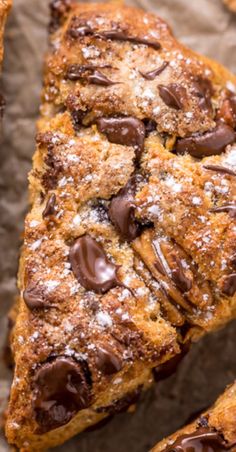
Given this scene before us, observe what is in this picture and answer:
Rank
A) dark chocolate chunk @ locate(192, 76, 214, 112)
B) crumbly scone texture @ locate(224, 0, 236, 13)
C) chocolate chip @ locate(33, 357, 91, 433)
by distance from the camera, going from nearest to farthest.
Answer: chocolate chip @ locate(33, 357, 91, 433) → dark chocolate chunk @ locate(192, 76, 214, 112) → crumbly scone texture @ locate(224, 0, 236, 13)

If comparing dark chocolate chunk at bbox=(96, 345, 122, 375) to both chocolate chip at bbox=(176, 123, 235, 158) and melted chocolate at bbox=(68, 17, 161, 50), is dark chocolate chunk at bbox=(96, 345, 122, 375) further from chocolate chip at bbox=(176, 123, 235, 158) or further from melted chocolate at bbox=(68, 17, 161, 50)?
melted chocolate at bbox=(68, 17, 161, 50)

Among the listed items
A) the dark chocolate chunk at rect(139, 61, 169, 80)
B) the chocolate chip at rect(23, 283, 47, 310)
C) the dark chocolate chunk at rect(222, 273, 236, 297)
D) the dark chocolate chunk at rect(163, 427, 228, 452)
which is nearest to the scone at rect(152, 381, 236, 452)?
the dark chocolate chunk at rect(163, 427, 228, 452)

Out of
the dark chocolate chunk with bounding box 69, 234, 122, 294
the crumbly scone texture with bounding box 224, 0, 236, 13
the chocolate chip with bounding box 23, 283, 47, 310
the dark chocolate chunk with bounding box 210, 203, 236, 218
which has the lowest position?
the chocolate chip with bounding box 23, 283, 47, 310

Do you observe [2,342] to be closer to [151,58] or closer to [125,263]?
[125,263]

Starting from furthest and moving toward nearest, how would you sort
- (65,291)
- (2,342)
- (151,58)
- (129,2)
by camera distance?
(129,2)
(2,342)
(151,58)
(65,291)

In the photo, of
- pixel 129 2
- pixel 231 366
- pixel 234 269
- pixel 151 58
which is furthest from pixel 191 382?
pixel 129 2
